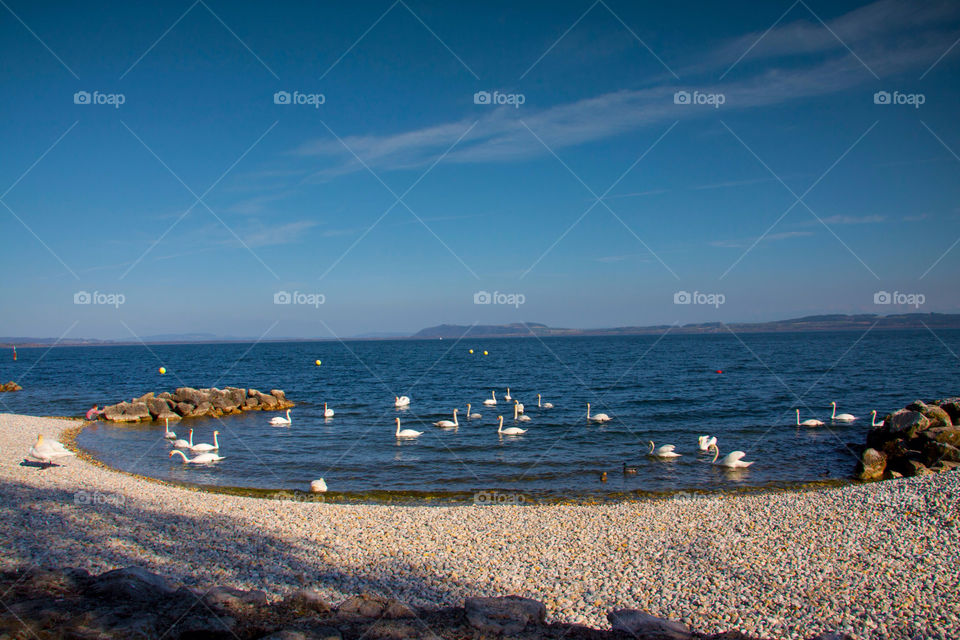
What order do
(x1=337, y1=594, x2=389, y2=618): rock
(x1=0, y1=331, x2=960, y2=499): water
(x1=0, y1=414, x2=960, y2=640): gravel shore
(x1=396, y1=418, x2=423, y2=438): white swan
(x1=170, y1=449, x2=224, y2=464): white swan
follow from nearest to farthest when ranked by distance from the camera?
(x1=337, y1=594, x2=389, y2=618): rock < (x1=0, y1=414, x2=960, y2=640): gravel shore < (x1=0, y1=331, x2=960, y2=499): water < (x1=170, y1=449, x2=224, y2=464): white swan < (x1=396, y1=418, x2=423, y2=438): white swan

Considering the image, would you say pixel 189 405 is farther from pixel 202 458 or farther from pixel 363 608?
pixel 363 608

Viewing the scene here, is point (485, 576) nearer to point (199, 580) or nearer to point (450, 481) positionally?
point (199, 580)

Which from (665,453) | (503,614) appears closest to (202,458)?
(665,453)

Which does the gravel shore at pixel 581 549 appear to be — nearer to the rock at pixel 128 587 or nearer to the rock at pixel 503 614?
the rock at pixel 503 614

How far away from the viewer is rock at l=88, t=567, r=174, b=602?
24.7 ft

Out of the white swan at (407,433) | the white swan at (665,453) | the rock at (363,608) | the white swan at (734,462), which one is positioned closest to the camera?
the rock at (363,608)

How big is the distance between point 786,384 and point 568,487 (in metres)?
39.2

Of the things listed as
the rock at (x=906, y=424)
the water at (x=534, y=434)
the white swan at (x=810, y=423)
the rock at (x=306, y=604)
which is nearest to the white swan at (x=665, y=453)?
the water at (x=534, y=434)

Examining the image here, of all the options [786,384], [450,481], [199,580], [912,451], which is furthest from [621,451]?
[786,384]

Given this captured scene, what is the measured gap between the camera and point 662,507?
1555cm

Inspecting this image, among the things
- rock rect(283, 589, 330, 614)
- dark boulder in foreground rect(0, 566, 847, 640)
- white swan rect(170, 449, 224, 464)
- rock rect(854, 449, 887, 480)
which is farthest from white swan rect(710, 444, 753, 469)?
white swan rect(170, 449, 224, 464)

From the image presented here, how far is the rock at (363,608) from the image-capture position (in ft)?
24.2

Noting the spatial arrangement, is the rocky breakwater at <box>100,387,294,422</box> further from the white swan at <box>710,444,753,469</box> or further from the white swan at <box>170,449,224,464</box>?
the white swan at <box>710,444,753,469</box>

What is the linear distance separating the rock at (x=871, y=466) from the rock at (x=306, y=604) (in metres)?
19.5
